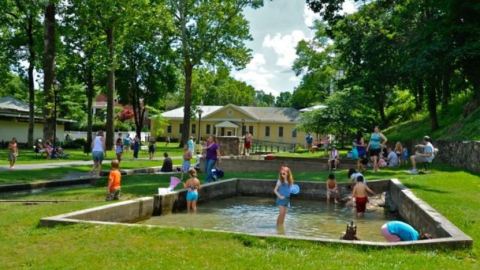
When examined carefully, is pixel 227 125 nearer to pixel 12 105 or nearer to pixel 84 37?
pixel 12 105

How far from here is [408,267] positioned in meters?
6.98

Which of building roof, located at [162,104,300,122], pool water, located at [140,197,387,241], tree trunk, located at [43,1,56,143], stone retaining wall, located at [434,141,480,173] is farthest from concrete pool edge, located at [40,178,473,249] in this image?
building roof, located at [162,104,300,122]

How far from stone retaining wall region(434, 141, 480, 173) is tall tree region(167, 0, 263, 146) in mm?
29459

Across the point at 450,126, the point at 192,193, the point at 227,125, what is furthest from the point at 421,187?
the point at 227,125

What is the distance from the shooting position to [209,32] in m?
52.0

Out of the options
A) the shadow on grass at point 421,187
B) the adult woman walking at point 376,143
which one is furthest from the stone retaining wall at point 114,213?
the adult woman walking at point 376,143

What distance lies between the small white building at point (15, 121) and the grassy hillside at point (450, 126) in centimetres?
3022

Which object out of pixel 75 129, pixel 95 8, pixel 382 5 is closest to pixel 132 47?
pixel 75 129

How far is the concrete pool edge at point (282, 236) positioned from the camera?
8.09 m

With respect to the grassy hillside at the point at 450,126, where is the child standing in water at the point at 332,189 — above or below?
below

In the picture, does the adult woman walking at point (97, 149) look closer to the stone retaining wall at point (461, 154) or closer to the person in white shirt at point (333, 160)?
the person in white shirt at point (333, 160)

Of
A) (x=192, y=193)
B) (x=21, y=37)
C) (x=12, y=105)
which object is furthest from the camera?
(x=12, y=105)

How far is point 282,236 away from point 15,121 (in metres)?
45.1

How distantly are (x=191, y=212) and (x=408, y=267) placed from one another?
896 centimetres
